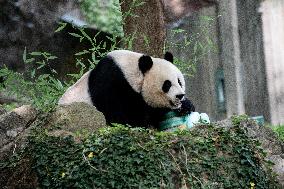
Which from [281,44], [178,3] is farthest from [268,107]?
[178,3]

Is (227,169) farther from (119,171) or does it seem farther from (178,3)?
(178,3)

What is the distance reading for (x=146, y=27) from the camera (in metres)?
5.72

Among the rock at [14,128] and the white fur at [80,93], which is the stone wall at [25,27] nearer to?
the white fur at [80,93]

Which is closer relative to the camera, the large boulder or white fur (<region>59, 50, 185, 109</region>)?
the large boulder

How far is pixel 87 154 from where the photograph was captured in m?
3.39

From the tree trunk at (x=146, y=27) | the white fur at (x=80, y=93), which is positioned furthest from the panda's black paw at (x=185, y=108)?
the tree trunk at (x=146, y=27)

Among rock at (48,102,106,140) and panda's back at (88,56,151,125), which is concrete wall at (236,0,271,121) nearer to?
panda's back at (88,56,151,125)

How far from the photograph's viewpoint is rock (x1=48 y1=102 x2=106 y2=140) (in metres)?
3.67

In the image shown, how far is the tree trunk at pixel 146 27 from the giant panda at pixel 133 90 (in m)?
0.81

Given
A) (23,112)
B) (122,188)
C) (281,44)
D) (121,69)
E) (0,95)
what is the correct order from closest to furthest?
(122,188)
(23,112)
(121,69)
(0,95)
(281,44)

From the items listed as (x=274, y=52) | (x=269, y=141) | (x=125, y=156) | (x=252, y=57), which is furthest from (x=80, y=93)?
(x=274, y=52)

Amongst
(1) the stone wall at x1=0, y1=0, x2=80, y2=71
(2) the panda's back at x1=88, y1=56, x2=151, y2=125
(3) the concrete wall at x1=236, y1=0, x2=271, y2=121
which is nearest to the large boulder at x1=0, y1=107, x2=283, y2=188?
(2) the panda's back at x1=88, y1=56, x2=151, y2=125

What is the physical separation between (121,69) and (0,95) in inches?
159

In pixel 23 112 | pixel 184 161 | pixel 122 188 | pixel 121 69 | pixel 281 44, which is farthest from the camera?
pixel 281 44
